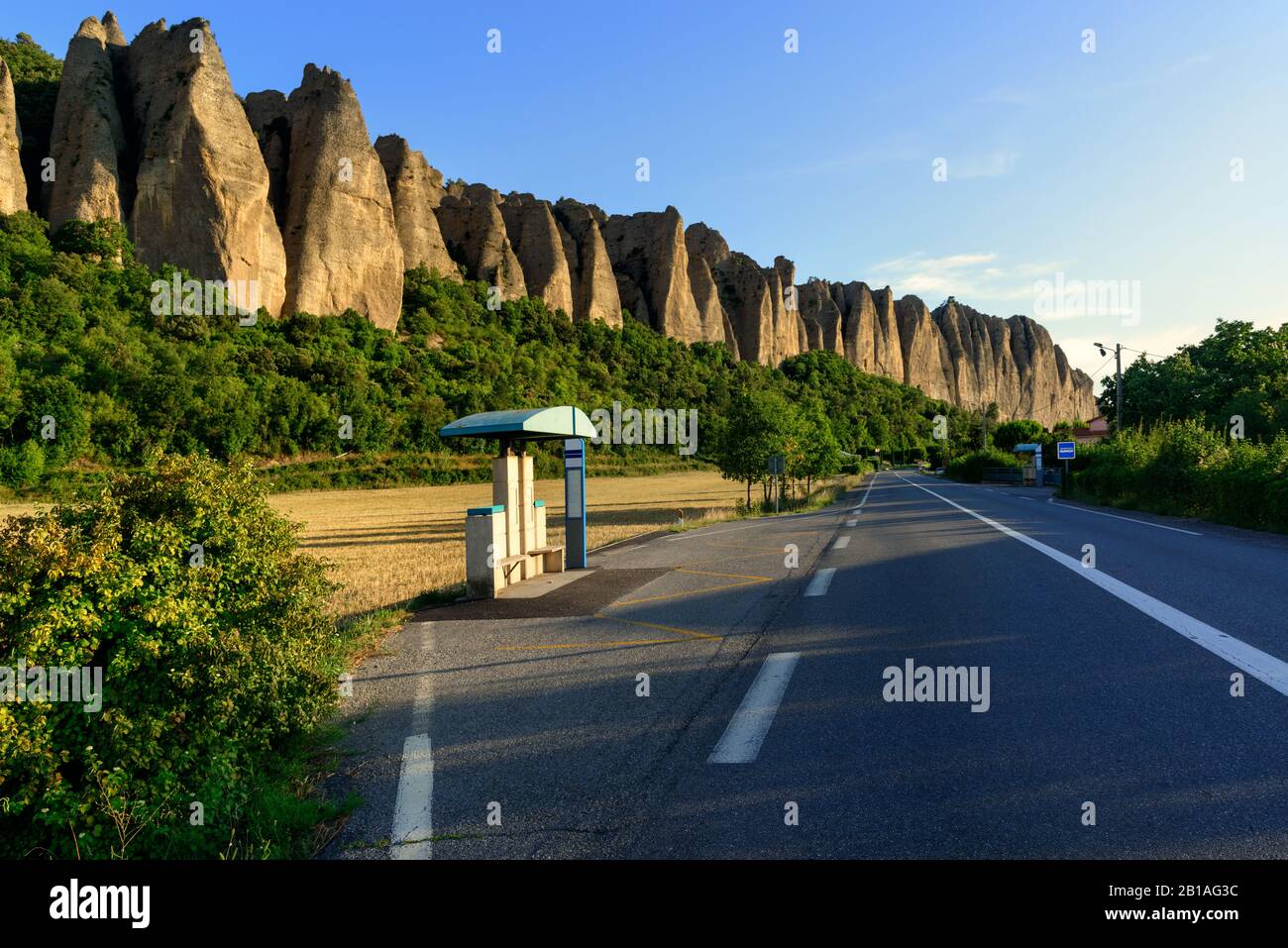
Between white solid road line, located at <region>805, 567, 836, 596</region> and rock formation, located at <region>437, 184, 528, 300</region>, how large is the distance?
80.3 metres

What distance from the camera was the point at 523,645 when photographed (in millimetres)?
7625

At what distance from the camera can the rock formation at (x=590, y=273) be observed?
98.9 meters

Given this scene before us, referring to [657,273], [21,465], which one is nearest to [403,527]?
[21,465]

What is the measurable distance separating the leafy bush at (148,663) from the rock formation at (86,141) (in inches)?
2538

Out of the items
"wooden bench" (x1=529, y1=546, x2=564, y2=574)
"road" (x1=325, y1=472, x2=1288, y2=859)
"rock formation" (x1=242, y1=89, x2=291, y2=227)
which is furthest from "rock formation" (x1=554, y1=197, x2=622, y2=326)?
"road" (x1=325, y1=472, x2=1288, y2=859)

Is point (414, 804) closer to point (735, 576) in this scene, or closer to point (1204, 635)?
point (1204, 635)

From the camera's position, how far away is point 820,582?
11.1m

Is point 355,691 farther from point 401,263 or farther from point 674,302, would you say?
point 674,302

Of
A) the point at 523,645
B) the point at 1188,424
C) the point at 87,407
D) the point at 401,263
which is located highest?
the point at 401,263

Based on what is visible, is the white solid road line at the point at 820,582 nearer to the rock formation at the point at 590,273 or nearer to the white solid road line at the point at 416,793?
the white solid road line at the point at 416,793

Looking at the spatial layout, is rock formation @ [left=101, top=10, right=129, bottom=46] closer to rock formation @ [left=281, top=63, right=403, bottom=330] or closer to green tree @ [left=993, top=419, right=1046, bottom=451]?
rock formation @ [left=281, top=63, right=403, bottom=330]

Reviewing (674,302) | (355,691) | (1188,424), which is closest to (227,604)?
(355,691)

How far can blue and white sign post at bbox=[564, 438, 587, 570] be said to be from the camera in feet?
43.1
